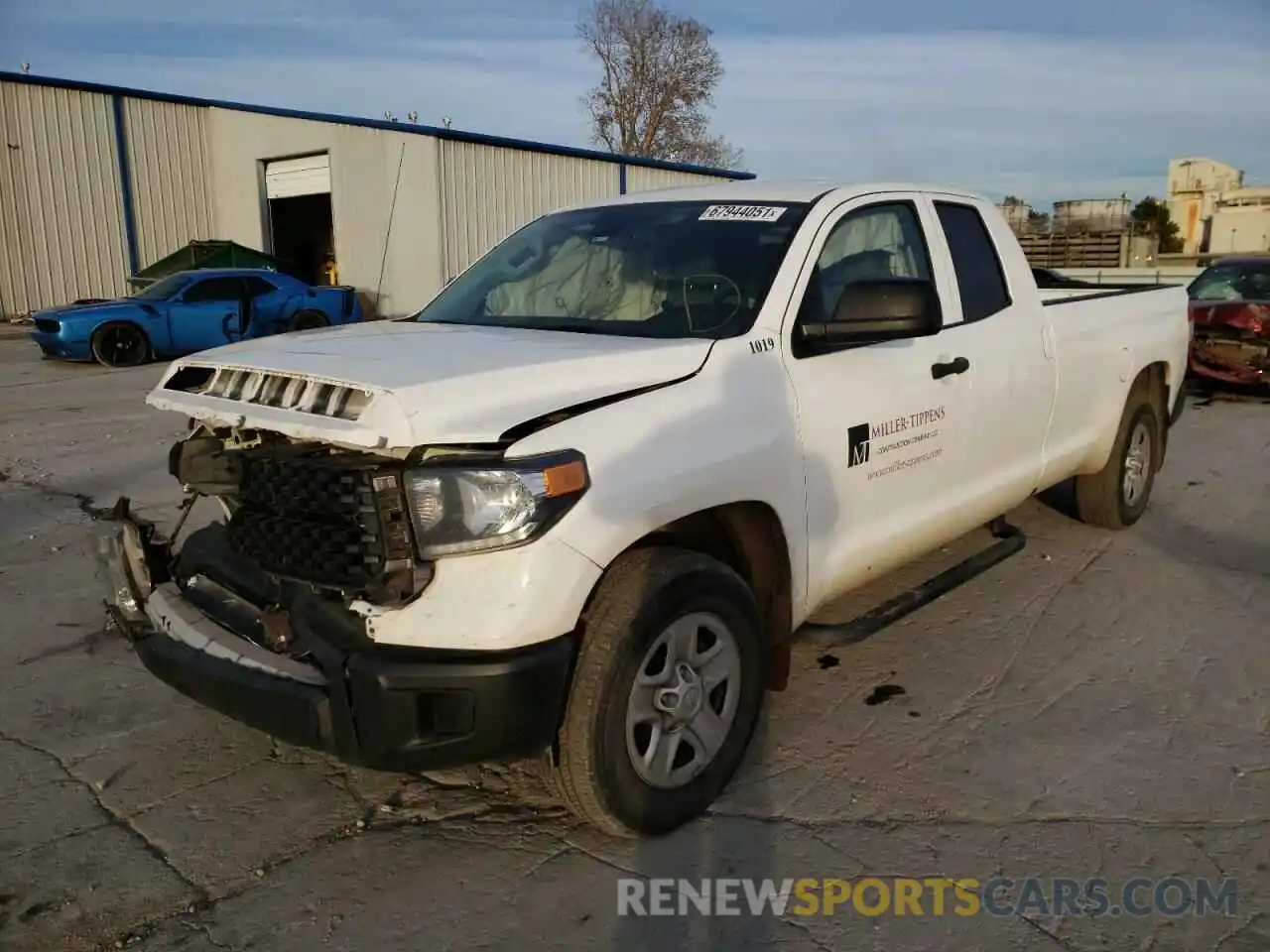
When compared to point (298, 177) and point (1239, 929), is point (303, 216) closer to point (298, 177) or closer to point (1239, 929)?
point (298, 177)

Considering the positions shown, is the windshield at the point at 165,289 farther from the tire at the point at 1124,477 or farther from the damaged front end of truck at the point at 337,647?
the damaged front end of truck at the point at 337,647

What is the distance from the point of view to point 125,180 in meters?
25.1

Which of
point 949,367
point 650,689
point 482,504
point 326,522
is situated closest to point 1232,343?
point 949,367

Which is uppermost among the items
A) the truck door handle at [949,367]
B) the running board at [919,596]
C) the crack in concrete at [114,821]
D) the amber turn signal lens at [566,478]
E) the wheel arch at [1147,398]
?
the truck door handle at [949,367]

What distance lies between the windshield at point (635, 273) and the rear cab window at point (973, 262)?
3.42 ft

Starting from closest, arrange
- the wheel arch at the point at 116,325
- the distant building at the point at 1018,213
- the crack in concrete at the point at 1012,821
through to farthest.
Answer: the crack in concrete at the point at 1012,821
the wheel arch at the point at 116,325
the distant building at the point at 1018,213

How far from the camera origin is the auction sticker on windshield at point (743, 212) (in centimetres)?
395

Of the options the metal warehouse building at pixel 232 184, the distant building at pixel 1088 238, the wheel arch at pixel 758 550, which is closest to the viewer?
the wheel arch at pixel 758 550

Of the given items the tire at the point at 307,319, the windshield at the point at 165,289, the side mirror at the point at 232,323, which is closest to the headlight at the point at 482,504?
the side mirror at the point at 232,323

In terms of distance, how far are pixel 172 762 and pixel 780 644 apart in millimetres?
2103

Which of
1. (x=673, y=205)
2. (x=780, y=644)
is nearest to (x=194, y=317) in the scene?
(x=673, y=205)

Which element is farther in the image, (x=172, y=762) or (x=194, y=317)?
(x=194, y=317)

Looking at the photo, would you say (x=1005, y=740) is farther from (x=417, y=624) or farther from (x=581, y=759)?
(x=417, y=624)

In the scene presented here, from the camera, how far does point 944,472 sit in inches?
170
